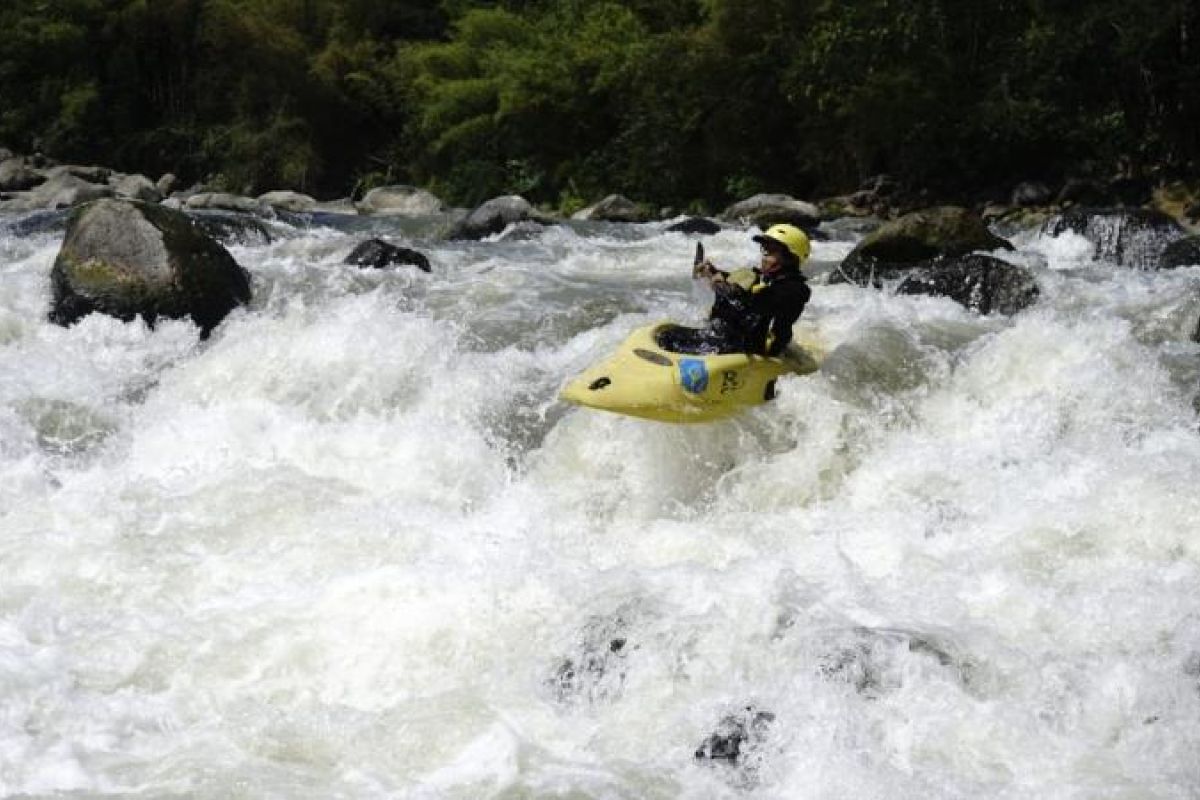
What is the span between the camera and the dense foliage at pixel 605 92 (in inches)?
707

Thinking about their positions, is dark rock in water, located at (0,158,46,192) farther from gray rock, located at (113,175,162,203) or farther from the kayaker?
the kayaker

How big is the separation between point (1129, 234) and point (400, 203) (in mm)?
13680

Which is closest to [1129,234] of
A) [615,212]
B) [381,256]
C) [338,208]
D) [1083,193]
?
[1083,193]

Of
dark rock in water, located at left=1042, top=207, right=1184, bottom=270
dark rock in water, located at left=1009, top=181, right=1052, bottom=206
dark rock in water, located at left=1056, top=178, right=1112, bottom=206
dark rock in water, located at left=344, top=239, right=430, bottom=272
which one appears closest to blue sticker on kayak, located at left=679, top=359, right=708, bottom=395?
dark rock in water, located at left=344, top=239, right=430, bottom=272

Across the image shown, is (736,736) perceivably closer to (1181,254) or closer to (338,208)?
(1181,254)

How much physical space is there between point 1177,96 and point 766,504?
13561 mm

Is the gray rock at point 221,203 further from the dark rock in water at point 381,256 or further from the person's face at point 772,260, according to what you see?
the person's face at point 772,260

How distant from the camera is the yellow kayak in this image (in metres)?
6.16

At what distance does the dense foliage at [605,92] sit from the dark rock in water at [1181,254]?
19.7 ft

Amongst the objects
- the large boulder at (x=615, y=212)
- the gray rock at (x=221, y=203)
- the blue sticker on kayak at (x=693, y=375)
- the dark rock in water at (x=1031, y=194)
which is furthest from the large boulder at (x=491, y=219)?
the blue sticker on kayak at (x=693, y=375)

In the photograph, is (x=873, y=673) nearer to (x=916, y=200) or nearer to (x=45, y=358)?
(x=45, y=358)

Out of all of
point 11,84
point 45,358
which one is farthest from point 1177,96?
point 11,84

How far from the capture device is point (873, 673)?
4.11 meters

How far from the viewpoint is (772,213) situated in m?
17.5
